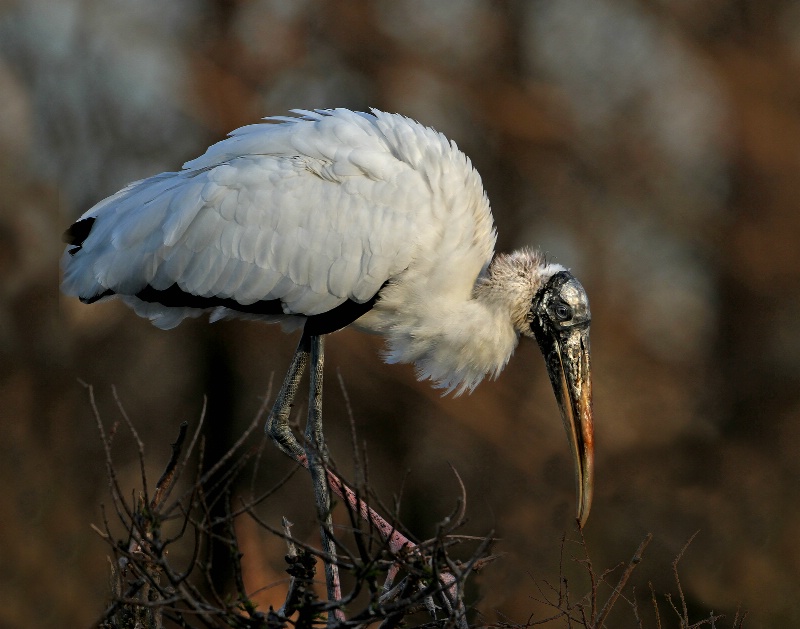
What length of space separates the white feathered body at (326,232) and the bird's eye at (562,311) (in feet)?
0.58

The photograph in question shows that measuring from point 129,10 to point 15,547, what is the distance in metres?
4.74

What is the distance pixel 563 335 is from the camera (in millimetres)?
4059

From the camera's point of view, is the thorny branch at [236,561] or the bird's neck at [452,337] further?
the bird's neck at [452,337]

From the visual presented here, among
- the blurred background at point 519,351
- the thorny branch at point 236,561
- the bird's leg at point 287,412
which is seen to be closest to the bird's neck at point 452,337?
the bird's leg at point 287,412

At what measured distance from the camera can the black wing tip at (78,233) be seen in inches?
167

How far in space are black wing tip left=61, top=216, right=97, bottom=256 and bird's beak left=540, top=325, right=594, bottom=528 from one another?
5.64 ft

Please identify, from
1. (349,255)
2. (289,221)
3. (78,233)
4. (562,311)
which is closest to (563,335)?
(562,311)

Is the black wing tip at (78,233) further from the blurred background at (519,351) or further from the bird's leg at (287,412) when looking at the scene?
the blurred background at (519,351)

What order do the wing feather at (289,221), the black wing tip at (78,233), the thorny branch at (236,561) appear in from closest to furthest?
the thorny branch at (236,561), the wing feather at (289,221), the black wing tip at (78,233)

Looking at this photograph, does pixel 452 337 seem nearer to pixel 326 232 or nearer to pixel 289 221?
pixel 326 232

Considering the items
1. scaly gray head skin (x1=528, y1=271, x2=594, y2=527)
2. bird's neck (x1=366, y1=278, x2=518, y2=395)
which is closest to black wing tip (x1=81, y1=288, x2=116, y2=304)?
bird's neck (x1=366, y1=278, x2=518, y2=395)

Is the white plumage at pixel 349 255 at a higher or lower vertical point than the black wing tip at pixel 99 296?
higher

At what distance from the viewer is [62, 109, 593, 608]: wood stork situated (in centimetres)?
386

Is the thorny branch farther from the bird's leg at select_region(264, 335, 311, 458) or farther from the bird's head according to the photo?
the bird's leg at select_region(264, 335, 311, 458)
